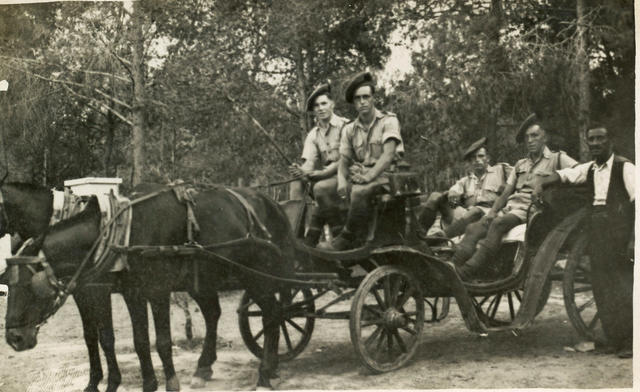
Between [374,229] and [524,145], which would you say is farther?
[524,145]

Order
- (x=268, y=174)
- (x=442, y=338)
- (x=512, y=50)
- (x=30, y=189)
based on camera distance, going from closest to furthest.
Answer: (x=30, y=189)
(x=512, y=50)
(x=268, y=174)
(x=442, y=338)

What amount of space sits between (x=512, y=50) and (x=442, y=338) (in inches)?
94.4

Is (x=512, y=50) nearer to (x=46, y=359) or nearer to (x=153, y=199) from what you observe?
(x=153, y=199)

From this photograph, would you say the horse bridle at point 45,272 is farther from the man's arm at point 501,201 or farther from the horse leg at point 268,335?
the man's arm at point 501,201

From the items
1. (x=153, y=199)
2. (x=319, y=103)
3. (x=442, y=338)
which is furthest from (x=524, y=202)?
(x=153, y=199)

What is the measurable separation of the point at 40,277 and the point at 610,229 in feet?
12.3

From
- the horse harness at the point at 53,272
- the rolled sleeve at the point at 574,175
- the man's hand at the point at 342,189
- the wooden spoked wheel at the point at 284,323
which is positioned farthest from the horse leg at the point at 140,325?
the rolled sleeve at the point at 574,175

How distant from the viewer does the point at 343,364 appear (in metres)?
4.62

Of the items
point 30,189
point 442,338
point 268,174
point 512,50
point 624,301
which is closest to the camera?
point 30,189

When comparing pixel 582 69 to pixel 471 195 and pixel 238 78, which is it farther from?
pixel 238 78

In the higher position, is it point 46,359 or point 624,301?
point 624,301

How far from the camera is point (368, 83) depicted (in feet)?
14.5

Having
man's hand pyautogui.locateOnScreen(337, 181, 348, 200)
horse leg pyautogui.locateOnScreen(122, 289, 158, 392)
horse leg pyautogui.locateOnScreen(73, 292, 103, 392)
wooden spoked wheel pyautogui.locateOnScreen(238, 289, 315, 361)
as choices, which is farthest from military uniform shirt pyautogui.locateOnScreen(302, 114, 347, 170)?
horse leg pyautogui.locateOnScreen(73, 292, 103, 392)

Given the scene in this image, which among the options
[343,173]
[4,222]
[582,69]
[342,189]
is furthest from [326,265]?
[582,69]
